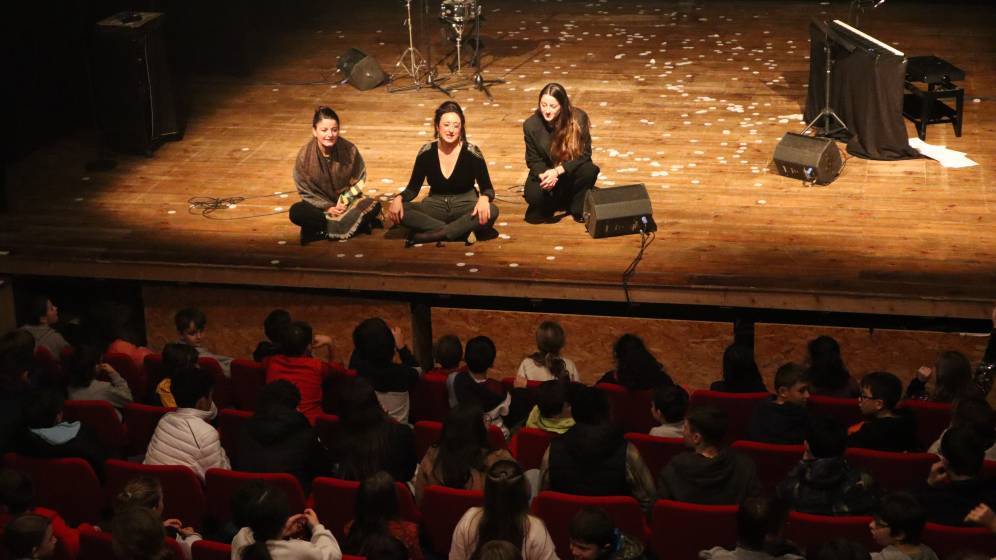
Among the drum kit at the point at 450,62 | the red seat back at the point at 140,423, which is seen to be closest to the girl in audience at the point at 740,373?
the red seat back at the point at 140,423

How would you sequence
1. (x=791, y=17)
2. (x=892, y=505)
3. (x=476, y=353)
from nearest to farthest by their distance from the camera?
1. (x=892, y=505)
2. (x=476, y=353)
3. (x=791, y=17)

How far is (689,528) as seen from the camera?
4.10 m

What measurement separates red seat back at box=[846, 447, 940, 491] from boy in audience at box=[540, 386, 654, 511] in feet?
2.50

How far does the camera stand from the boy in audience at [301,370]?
5359 mm

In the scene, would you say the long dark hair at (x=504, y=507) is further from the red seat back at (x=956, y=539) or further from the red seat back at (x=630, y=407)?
the red seat back at (x=630, y=407)

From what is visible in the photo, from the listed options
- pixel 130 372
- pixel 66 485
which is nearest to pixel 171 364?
pixel 130 372

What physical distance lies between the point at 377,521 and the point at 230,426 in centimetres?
124

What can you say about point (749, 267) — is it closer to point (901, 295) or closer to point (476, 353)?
point (901, 295)

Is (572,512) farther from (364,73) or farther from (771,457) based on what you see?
(364,73)

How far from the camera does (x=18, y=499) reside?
4.23 m

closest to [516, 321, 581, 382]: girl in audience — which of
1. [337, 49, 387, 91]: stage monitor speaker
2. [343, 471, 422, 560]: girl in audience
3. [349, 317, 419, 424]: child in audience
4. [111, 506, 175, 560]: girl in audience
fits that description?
[349, 317, 419, 424]: child in audience

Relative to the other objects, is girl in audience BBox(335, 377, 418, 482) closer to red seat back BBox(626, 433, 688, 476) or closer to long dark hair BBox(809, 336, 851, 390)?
red seat back BBox(626, 433, 688, 476)

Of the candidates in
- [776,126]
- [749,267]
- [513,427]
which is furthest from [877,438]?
[776,126]

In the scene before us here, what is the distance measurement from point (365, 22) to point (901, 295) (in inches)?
259
